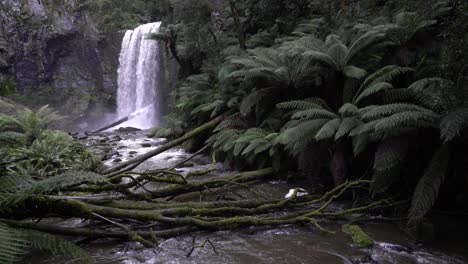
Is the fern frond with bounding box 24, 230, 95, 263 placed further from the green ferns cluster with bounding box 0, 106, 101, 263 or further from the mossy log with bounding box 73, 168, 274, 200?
the mossy log with bounding box 73, 168, 274, 200

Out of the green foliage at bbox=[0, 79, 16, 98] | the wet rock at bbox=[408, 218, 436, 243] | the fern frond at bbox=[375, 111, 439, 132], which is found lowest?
the wet rock at bbox=[408, 218, 436, 243]

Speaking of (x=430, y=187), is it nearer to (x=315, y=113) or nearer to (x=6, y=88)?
(x=315, y=113)

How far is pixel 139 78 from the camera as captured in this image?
66.6 feet

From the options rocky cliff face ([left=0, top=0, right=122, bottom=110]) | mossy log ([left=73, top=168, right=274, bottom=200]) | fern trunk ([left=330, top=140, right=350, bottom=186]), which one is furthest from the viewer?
rocky cliff face ([left=0, top=0, right=122, bottom=110])

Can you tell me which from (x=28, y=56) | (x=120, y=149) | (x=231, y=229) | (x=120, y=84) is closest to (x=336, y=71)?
(x=231, y=229)

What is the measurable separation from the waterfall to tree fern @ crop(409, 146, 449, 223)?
16.5 metres

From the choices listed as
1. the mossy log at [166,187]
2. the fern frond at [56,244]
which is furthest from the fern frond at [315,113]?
the fern frond at [56,244]

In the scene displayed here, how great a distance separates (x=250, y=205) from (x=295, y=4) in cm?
727

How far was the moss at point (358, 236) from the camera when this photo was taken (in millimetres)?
3658

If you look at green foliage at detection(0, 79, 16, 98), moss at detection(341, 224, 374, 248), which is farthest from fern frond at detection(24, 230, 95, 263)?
moss at detection(341, 224, 374, 248)

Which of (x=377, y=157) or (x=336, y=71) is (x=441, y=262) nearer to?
(x=377, y=157)

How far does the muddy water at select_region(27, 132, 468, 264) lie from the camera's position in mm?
3387

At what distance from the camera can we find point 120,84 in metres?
21.5

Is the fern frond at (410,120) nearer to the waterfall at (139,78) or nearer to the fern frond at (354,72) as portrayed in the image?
the fern frond at (354,72)
